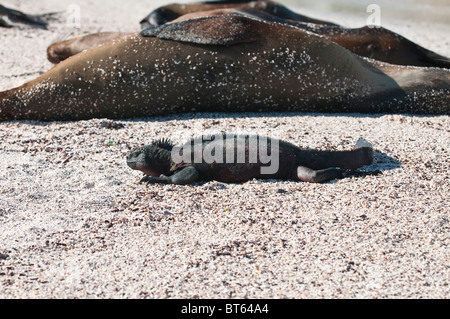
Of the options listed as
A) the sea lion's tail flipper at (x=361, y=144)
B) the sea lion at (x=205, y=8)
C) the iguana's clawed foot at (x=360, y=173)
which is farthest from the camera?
the sea lion at (x=205, y=8)

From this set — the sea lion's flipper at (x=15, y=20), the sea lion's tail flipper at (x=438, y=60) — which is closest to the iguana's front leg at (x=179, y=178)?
the sea lion's tail flipper at (x=438, y=60)

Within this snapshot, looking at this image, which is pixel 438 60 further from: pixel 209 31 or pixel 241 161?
pixel 241 161

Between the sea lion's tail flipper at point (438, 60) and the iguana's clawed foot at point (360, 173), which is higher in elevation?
the sea lion's tail flipper at point (438, 60)

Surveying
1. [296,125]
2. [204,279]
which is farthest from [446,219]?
[296,125]

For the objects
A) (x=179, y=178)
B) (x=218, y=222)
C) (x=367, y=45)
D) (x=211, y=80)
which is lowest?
(x=218, y=222)

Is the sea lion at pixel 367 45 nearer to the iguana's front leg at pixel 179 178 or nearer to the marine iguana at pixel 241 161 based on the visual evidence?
the marine iguana at pixel 241 161

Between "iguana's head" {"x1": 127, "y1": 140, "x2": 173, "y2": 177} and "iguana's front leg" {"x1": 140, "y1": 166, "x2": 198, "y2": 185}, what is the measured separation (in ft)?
0.46

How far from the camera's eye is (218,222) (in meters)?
3.46

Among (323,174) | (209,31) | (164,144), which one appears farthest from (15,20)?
(323,174)

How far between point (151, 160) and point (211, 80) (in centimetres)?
164

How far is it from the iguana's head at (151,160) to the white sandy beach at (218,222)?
0.13m

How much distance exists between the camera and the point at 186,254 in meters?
3.08

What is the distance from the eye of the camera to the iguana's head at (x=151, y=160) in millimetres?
4145

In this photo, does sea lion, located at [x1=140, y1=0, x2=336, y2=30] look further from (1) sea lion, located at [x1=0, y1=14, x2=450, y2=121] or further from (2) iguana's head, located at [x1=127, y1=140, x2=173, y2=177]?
(2) iguana's head, located at [x1=127, y1=140, x2=173, y2=177]
